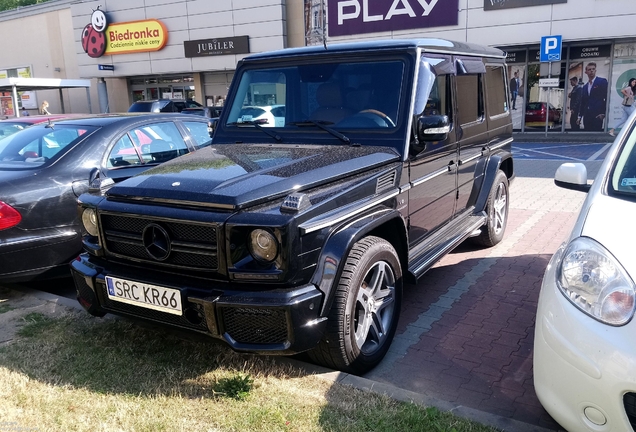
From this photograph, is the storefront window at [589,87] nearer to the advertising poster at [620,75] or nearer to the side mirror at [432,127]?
the advertising poster at [620,75]

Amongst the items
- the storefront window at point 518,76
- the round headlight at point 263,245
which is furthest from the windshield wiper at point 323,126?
the storefront window at point 518,76

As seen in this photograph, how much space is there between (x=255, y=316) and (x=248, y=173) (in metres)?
0.91

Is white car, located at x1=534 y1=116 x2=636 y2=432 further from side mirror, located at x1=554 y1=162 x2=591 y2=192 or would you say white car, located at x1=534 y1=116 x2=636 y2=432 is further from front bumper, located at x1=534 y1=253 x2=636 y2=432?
side mirror, located at x1=554 y1=162 x2=591 y2=192

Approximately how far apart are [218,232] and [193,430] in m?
1.08

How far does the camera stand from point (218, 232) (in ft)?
9.42

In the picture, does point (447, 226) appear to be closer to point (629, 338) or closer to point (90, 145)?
point (629, 338)

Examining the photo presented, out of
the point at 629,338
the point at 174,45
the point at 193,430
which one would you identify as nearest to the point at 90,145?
the point at 193,430

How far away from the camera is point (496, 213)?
621 cm

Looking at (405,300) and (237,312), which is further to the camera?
(405,300)

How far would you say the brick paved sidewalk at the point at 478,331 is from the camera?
10.7 ft

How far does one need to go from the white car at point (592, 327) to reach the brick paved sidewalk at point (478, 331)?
70cm

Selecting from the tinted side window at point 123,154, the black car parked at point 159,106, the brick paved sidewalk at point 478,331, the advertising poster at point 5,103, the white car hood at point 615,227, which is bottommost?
the brick paved sidewalk at point 478,331

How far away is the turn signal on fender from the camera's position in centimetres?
437

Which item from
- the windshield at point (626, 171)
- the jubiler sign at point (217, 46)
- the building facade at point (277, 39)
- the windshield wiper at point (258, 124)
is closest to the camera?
the windshield at point (626, 171)
